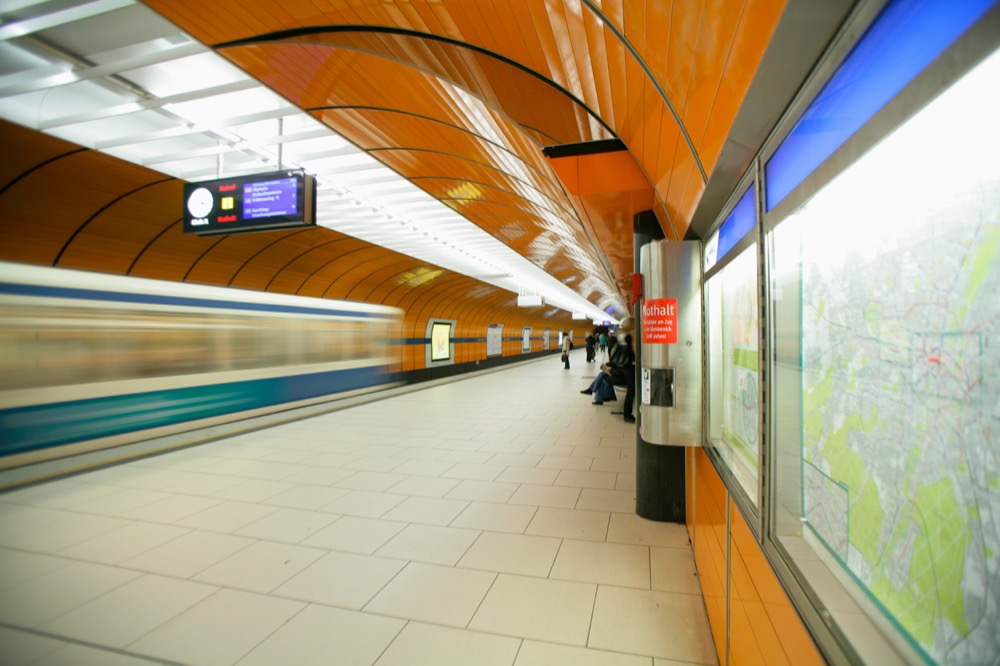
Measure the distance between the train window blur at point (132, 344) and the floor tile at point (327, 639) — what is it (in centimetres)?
528

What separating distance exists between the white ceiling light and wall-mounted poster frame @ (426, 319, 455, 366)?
10.1 m

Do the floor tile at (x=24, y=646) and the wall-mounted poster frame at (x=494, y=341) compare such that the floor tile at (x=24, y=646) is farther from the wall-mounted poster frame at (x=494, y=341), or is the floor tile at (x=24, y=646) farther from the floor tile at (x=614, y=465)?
the wall-mounted poster frame at (x=494, y=341)

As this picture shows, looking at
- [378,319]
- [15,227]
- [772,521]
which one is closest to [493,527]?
[772,521]

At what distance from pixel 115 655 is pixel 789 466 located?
11.4 feet

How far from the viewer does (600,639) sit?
103 inches

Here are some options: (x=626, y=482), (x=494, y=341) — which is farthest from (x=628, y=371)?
(x=494, y=341)

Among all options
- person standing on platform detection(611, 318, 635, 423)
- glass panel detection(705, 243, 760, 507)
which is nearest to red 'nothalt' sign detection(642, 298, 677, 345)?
glass panel detection(705, 243, 760, 507)

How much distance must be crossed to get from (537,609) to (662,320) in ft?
6.98

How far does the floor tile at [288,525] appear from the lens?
3.99 meters

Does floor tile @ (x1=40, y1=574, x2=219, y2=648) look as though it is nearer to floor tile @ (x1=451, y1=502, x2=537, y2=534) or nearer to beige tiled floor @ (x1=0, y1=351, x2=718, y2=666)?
beige tiled floor @ (x1=0, y1=351, x2=718, y2=666)

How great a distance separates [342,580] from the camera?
3.27m

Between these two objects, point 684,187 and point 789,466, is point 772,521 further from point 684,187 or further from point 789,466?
point 684,187

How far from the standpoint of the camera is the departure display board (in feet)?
17.7

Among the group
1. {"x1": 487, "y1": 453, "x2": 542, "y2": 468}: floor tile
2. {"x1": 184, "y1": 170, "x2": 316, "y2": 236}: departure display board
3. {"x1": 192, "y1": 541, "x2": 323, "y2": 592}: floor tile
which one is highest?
{"x1": 184, "y1": 170, "x2": 316, "y2": 236}: departure display board
